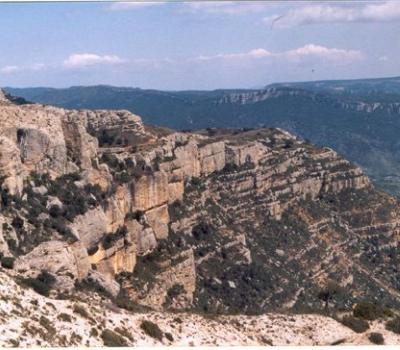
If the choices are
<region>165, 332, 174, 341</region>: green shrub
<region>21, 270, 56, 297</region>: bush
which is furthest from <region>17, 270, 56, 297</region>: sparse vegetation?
<region>165, 332, 174, 341</region>: green shrub

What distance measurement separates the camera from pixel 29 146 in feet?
227

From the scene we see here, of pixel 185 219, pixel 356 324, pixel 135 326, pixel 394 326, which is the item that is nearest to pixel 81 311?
pixel 135 326

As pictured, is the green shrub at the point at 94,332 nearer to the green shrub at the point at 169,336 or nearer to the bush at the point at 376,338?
the green shrub at the point at 169,336

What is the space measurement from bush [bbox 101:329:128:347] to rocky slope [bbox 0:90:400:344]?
20.1ft

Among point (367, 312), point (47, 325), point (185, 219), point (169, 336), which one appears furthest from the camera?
point (185, 219)

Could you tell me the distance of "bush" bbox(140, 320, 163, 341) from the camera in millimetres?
39625

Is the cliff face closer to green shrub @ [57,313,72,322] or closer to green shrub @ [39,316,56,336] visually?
green shrub @ [57,313,72,322]

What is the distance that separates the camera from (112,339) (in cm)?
3641

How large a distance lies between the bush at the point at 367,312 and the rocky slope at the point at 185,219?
11.6 ft

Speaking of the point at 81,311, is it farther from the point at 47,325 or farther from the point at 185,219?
the point at 185,219

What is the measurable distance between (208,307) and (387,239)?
59411 millimetres

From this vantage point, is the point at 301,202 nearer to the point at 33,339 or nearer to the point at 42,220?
the point at 42,220

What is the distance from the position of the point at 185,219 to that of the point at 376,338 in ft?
180

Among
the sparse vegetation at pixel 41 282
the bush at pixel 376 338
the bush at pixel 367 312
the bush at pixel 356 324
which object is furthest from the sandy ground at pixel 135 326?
the sparse vegetation at pixel 41 282
